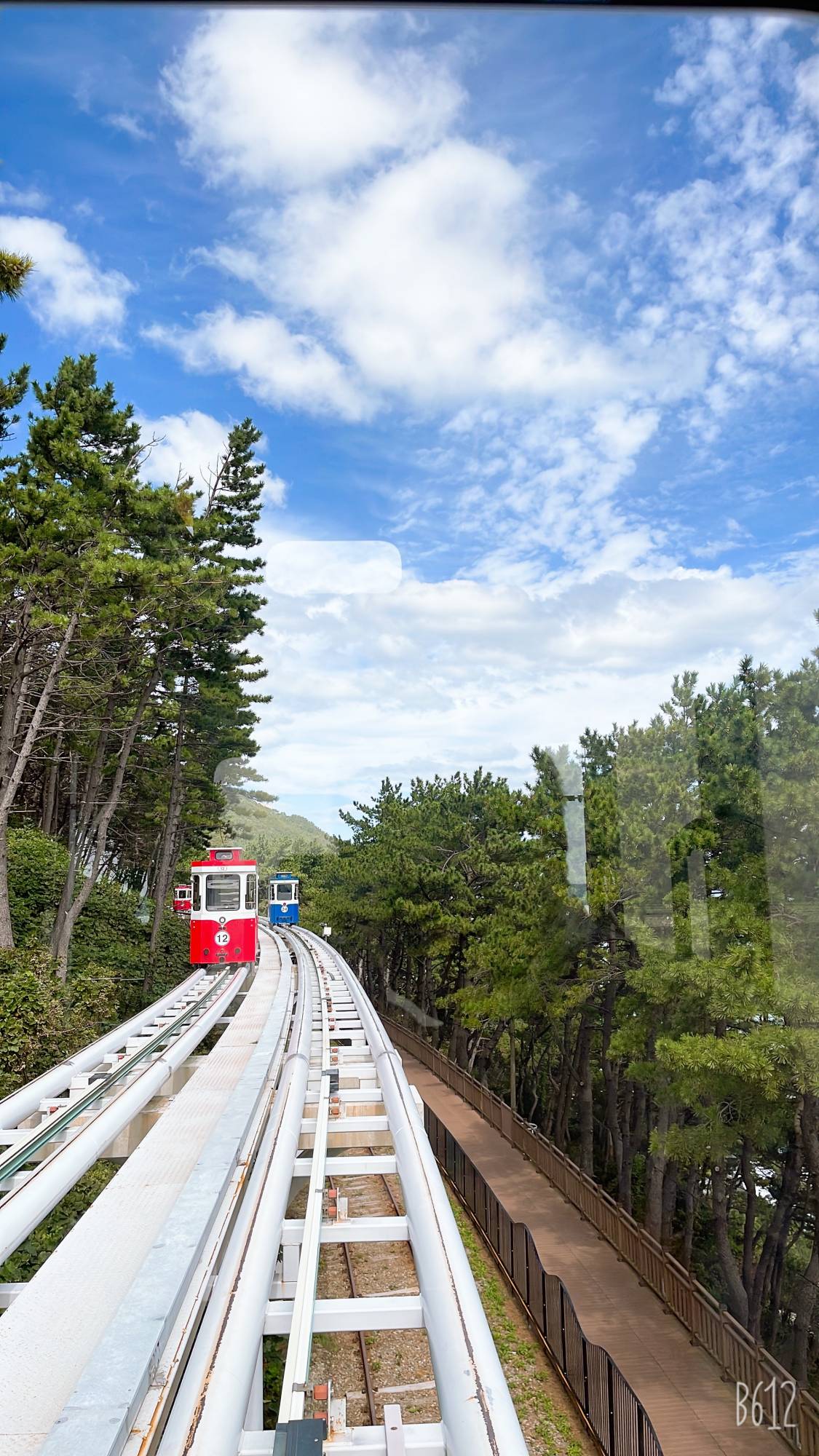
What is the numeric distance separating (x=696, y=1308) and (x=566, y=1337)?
1.81 meters

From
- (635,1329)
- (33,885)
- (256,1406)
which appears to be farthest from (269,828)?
(256,1406)

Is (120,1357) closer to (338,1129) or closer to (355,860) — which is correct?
(338,1129)

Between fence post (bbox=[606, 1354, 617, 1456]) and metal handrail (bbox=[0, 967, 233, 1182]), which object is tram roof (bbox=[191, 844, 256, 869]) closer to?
metal handrail (bbox=[0, 967, 233, 1182])

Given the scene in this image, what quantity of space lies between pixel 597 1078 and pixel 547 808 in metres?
18.0

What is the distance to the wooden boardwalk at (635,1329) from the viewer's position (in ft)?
26.0

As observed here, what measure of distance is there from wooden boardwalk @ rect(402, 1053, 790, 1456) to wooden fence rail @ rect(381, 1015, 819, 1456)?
13 cm

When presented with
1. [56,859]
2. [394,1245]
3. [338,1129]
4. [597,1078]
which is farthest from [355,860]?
[338,1129]

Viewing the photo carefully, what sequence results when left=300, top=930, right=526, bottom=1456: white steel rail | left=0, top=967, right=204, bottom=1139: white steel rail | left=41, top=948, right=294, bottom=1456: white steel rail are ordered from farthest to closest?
left=0, top=967, right=204, bottom=1139: white steel rail
left=300, top=930, right=526, bottom=1456: white steel rail
left=41, top=948, right=294, bottom=1456: white steel rail

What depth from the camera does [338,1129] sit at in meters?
5.48

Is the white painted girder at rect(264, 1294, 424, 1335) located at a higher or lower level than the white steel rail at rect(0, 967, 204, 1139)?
lower

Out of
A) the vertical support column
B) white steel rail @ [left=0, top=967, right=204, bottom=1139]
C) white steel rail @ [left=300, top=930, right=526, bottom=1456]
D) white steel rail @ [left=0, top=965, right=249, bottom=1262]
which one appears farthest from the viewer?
white steel rail @ [left=0, top=967, right=204, bottom=1139]

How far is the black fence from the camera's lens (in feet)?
23.4

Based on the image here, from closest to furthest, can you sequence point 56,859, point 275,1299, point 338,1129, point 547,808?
point 275,1299
point 338,1129
point 547,808
point 56,859

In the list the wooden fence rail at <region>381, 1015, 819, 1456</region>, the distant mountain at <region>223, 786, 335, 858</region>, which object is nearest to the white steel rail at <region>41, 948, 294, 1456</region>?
the wooden fence rail at <region>381, 1015, 819, 1456</region>
